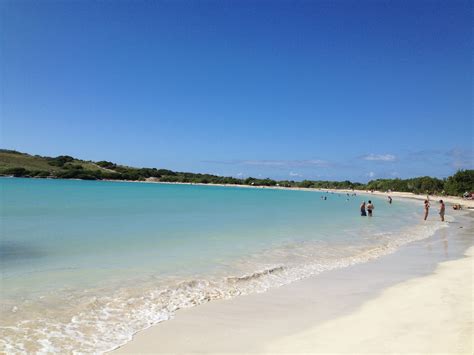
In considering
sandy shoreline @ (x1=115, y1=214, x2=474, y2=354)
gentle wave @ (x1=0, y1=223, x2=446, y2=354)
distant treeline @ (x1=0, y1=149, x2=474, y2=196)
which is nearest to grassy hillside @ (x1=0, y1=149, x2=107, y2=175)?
distant treeline @ (x1=0, y1=149, x2=474, y2=196)

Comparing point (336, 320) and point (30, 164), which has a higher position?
point (30, 164)

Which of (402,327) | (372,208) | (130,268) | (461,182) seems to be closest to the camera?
(402,327)

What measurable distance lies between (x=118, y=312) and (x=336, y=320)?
358 cm

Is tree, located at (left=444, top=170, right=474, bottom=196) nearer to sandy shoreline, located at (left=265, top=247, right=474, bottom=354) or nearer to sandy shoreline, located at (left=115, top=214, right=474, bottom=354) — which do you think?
sandy shoreline, located at (left=115, top=214, right=474, bottom=354)

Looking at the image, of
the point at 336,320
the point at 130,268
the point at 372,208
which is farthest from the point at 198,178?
the point at 336,320

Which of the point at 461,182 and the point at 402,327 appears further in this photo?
the point at 461,182

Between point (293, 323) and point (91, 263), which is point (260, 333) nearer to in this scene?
point (293, 323)

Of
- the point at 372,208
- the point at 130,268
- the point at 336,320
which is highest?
the point at 372,208

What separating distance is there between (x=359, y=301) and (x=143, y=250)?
7443 millimetres

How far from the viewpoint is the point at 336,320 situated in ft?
19.4

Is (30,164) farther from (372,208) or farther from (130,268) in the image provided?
(130,268)

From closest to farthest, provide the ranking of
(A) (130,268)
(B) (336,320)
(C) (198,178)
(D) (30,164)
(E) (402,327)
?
1. (E) (402,327)
2. (B) (336,320)
3. (A) (130,268)
4. (D) (30,164)
5. (C) (198,178)

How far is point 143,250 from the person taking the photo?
12.2m

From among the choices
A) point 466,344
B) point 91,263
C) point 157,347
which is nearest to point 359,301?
point 466,344
